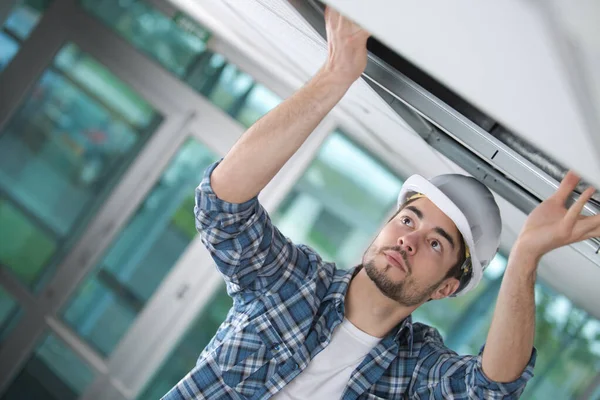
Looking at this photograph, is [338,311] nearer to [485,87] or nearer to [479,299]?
[485,87]

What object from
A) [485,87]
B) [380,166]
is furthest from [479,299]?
[485,87]

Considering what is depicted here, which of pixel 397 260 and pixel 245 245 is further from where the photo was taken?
pixel 397 260

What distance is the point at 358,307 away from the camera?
1.63m

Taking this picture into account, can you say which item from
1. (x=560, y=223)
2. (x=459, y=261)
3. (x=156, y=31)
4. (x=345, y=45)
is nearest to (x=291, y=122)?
(x=345, y=45)

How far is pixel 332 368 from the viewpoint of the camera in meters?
1.59

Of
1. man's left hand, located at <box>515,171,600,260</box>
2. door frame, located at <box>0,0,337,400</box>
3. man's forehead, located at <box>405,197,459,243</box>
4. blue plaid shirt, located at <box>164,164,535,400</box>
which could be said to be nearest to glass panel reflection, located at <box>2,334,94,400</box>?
door frame, located at <box>0,0,337,400</box>

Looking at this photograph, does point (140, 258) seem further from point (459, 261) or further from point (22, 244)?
point (459, 261)

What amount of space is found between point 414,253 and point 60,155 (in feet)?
10.9

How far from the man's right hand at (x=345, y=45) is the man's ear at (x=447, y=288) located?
801mm

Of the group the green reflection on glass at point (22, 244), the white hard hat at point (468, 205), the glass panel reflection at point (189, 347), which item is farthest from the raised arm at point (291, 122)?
the green reflection on glass at point (22, 244)

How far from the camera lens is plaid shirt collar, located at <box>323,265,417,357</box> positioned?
1623mm

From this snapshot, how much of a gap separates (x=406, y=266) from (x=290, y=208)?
239cm

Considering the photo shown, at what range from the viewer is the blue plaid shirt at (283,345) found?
147cm

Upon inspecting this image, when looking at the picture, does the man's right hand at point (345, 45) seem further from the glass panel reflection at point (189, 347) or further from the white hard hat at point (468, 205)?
the glass panel reflection at point (189, 347)
